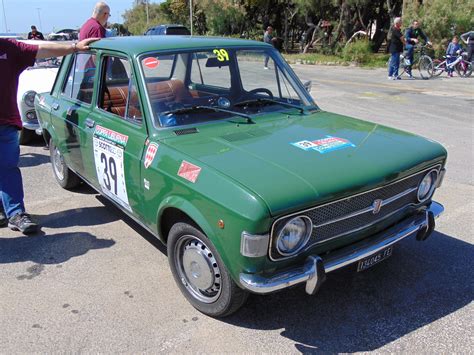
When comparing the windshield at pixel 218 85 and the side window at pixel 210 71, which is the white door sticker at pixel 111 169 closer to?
the windshield at pixel 218 85

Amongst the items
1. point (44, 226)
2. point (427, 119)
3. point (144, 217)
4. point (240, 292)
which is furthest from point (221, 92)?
point (427, 119)

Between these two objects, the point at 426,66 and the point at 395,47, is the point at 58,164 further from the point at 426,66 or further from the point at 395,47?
the point at 426,66

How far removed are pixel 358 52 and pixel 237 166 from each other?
21.4 meters

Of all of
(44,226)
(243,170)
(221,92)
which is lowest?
(44,226)

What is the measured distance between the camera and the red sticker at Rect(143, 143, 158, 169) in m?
3.36

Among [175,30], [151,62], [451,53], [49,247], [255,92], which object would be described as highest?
[175,30]

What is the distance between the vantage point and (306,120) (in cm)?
396

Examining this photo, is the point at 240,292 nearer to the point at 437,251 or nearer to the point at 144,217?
the point at 144,217

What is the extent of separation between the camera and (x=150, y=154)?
11.1 ft

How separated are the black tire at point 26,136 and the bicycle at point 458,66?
576 inches

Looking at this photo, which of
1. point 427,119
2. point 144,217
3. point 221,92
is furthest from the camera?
point 427,119

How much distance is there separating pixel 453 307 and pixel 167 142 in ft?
7.97

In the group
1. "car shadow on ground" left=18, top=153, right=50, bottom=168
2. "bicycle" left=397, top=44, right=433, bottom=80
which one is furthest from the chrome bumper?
"bicycle" left=397, top=44, right=433, bottom=80

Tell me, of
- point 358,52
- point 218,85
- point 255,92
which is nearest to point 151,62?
point 218,85
